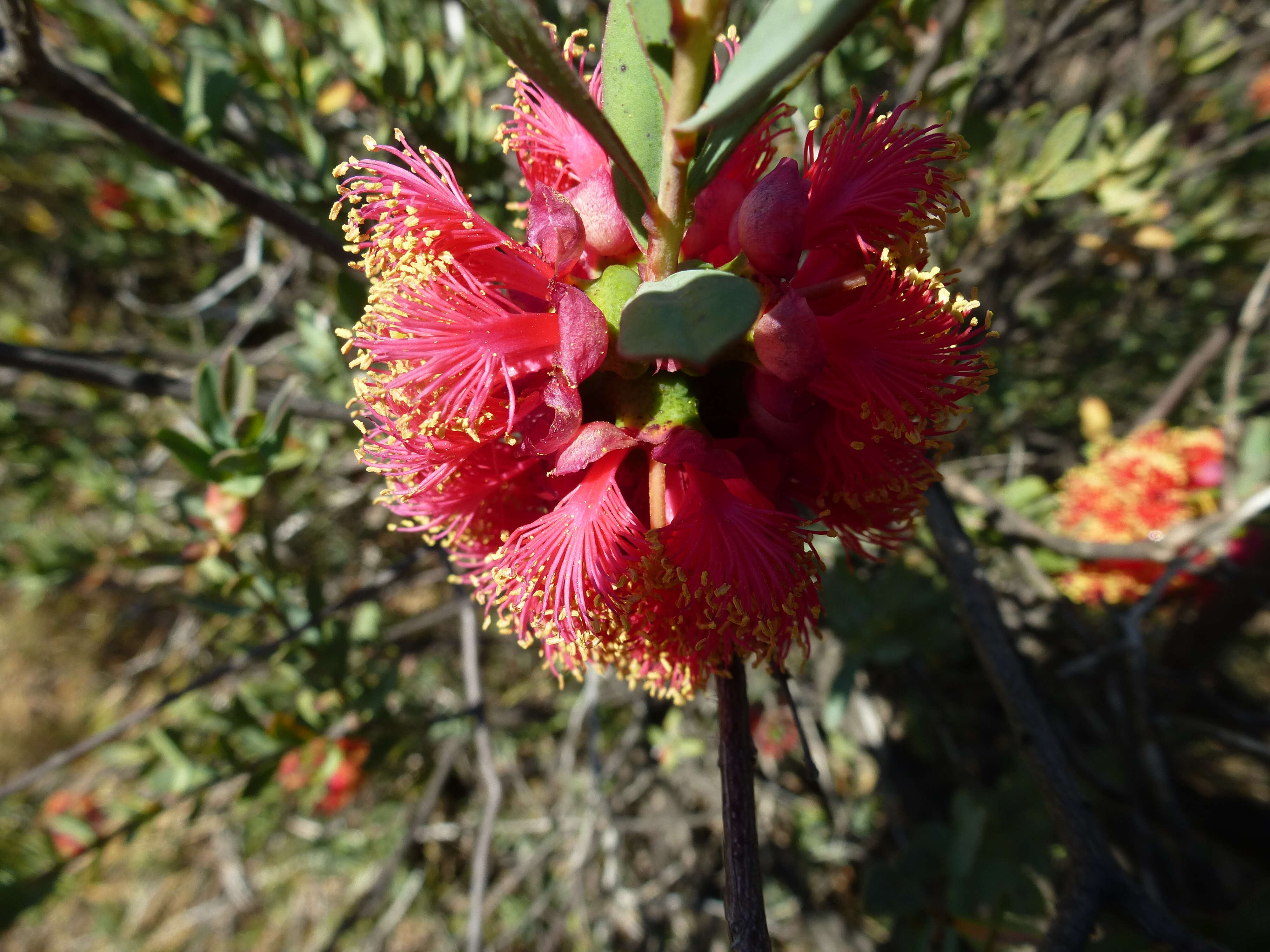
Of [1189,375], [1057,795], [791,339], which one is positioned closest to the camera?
[791,339]

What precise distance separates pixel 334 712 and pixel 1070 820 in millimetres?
1361

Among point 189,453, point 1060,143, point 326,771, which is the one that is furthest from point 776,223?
point 326,771

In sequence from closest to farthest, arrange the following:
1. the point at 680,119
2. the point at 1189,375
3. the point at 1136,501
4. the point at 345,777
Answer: the point at 680,119
the point at 1136,501
the point at 1189,375
the point at 345,777

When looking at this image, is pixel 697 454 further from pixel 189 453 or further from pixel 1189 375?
pixel 1189 375

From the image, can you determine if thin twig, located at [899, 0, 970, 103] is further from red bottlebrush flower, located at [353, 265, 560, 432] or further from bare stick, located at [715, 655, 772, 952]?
bare stick, located at [715, 655, 772, 952]

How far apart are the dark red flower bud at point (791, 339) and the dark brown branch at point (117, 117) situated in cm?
85

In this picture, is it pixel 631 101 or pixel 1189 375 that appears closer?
pixel 631 101

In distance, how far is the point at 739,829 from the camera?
660 millimetres

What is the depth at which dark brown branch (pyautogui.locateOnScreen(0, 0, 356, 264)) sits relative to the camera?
2.81ft

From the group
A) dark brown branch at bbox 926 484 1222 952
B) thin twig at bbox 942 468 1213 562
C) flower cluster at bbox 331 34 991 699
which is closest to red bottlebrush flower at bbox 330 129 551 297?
flower cluster at bbox 331 34 991 699

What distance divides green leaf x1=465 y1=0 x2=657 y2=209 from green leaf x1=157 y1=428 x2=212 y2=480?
83 centimetres

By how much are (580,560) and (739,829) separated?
0.30m

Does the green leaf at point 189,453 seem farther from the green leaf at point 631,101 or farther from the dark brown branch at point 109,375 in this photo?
the green leaf at point 631,101

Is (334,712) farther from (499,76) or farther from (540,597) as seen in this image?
(499,76)
